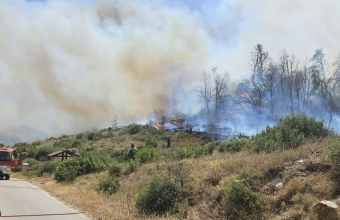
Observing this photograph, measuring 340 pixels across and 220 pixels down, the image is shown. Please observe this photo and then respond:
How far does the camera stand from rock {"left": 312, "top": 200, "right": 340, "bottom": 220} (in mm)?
4961

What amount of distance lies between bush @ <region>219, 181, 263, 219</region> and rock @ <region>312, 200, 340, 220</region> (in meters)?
1.27

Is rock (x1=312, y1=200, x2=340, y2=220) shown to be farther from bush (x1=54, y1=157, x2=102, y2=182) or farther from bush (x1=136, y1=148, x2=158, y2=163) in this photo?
bush (x1=54, y1=157, x2=102, y2=182)

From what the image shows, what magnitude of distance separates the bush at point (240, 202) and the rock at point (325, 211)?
1273 mm

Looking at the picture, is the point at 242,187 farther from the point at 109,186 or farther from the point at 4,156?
the point at 4,156

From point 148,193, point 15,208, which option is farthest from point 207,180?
point 15,208

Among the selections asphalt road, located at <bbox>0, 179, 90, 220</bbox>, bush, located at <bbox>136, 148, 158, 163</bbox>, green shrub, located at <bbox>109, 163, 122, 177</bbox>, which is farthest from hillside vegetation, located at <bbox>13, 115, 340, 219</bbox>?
bush, located at <bbox>136, 148, 158, 163</bbox>

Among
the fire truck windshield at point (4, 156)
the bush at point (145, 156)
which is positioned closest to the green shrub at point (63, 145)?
the fire truck windshield at point (4, 156)

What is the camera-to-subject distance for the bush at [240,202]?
628cm

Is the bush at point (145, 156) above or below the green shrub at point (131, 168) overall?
above

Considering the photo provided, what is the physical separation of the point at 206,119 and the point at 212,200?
45.6 metres

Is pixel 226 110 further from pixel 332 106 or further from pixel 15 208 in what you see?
pixel 15 208

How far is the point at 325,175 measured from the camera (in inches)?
249

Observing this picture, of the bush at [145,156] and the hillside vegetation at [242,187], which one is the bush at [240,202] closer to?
the hillside vegetation at [242,187]

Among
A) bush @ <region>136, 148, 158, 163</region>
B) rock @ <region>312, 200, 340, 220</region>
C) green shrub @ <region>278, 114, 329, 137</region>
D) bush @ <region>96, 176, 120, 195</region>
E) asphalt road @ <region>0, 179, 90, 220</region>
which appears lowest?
asphalt road @ <region>0, 179, 90, 220</region>
